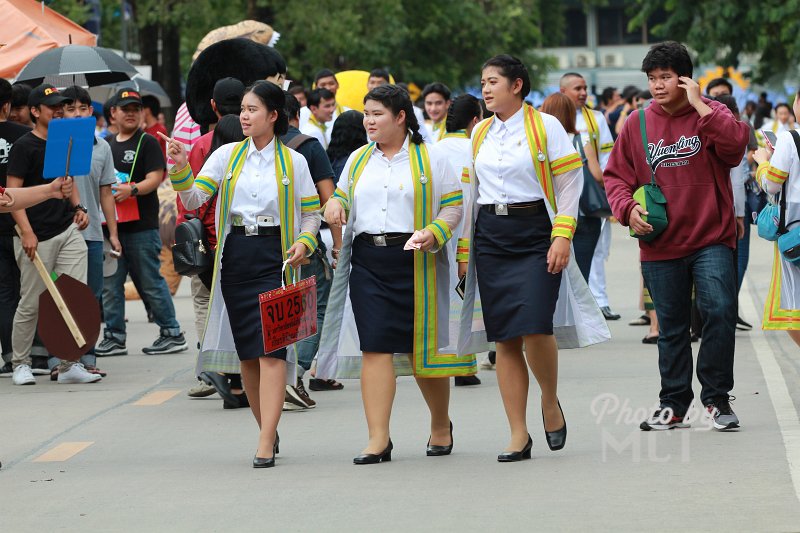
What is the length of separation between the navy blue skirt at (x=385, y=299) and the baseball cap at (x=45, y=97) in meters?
4.01

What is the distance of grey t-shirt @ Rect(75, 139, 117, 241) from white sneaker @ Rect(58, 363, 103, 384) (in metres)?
1.04

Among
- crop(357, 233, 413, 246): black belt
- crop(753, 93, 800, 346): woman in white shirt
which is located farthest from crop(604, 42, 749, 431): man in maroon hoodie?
crop(357, 233, 413, 246): black belt

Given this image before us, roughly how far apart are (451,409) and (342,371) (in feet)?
5.47

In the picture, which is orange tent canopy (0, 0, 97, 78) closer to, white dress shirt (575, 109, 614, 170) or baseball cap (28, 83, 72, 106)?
baseball cap (28, 83, 72, 106)

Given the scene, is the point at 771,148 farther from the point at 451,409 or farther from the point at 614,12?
the point at 614,12

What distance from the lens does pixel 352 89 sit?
16.6 metres

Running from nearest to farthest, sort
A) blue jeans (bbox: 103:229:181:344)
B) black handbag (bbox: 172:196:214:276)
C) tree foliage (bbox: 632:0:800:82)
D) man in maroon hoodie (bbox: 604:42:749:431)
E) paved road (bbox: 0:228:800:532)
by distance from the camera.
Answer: paved road (bbox: 0:228:800:532), man in maroon hoodie (bbox: 604:42:749:431), black handbag (bbox: 172:196:214:276), blue jeans (bbox: 103:229:181:344), tree foliage (bbox: 632:0:800:82)

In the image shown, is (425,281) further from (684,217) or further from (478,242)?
(684,217)

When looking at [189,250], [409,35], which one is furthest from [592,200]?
[409,35]

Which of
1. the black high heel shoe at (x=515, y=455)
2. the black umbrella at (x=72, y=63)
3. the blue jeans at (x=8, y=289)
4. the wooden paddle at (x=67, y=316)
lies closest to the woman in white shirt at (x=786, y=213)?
the black high heel shoe at (x=515, y=455)

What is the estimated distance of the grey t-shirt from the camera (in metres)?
11.9

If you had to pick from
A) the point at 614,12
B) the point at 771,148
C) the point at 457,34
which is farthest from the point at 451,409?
the point at 614,12

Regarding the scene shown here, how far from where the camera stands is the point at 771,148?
28.3 feet

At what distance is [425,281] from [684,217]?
4.43ft
